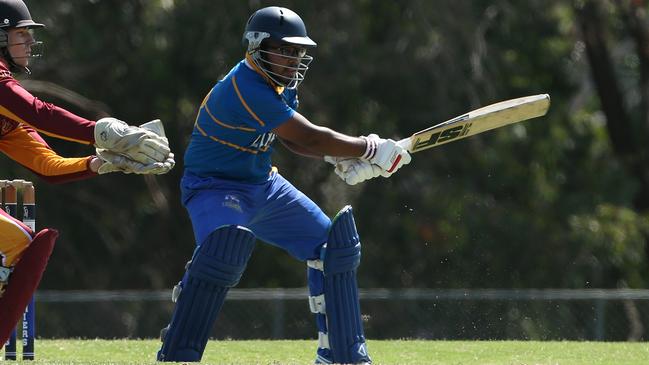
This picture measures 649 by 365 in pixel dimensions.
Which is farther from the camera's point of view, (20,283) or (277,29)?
(277,29)

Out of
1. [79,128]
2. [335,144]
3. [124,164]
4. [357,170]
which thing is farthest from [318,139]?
[79,128]

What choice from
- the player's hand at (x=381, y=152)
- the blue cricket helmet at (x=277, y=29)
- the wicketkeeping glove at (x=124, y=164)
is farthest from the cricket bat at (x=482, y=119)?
the wicketkeeping glove at (x=124, y=164)

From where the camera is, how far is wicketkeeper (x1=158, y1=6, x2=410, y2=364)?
254 inches

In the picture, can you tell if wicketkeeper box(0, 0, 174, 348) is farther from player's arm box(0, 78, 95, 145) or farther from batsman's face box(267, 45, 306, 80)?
batsman's face box(267, 45, 306, 80)

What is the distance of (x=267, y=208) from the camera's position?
696cm

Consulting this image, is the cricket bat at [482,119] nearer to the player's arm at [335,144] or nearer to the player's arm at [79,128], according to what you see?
the player's arm at [335,144]

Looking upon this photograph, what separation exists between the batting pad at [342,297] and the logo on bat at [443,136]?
69 centimetres

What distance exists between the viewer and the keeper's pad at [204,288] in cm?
635

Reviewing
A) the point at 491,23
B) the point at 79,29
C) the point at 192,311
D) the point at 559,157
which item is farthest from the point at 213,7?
the point at 192,311

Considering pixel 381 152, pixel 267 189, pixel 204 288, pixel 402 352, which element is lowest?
pixel 402 352

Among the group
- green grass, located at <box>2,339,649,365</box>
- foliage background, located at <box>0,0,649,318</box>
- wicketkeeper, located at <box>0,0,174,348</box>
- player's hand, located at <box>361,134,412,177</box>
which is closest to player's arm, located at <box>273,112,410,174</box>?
player's hand, located at <box>361,134,412,177</box>

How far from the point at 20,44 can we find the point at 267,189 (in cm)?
139

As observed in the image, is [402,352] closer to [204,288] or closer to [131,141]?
[204,288]

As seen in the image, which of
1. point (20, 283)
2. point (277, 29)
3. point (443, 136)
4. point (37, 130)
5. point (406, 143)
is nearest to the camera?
point (20, 283)
